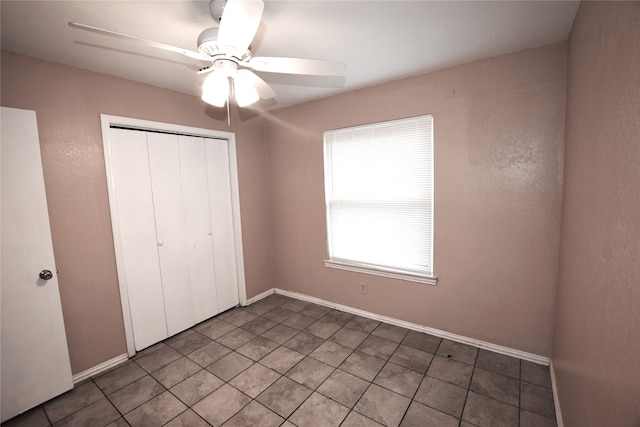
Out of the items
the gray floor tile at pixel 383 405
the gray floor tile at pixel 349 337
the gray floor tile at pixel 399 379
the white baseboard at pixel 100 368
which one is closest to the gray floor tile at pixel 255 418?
the gray floor tile at pixel 383 405

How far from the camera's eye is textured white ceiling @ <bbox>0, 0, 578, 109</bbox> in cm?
147

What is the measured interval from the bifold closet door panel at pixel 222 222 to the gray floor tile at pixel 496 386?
2564mm

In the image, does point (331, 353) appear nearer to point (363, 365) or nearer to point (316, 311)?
point (363, 365)

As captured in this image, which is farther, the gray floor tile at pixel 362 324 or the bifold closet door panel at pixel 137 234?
the gray floor tile at pixel 362 324

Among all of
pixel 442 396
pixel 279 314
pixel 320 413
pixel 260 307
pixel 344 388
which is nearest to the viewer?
pixel 320 413

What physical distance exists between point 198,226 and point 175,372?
1371mm

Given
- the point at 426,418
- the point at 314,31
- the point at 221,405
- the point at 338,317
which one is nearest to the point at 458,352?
Answer: the point at 426,418

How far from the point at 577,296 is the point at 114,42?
309 centimetres

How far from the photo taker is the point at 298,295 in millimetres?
3541

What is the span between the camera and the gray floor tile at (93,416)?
5.78 feet

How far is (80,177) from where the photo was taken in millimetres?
2119

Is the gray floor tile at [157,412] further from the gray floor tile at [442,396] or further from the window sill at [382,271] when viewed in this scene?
the window sill at [382,271]

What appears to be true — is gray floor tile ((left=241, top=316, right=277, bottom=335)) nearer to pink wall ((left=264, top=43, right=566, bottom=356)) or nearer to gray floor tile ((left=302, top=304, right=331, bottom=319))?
gray floor tile ((left=302, top=304, right=331, bottom=319))

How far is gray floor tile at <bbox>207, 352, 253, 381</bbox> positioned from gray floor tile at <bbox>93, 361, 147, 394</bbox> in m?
0.56
